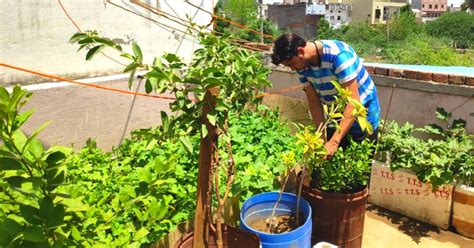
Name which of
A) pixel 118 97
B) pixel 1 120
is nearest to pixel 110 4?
pixel 118 97

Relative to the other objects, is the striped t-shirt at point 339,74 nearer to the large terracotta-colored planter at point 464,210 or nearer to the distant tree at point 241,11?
the large terracotta-colored planter at point 464,210

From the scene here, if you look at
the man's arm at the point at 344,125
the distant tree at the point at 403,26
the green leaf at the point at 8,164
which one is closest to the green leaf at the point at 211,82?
the green leaf at the point at 8,164

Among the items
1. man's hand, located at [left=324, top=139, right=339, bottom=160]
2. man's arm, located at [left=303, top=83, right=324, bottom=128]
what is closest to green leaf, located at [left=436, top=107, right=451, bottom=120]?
man's arm, located at [left=303, top=83, right=324, bottom=128]

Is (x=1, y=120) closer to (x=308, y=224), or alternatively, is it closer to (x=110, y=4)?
(x=308, y=224)

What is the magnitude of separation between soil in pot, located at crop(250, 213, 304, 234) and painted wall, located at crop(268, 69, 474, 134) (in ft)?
7.14

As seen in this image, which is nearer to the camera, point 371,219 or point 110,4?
point 371,219

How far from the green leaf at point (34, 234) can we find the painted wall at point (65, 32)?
337 centimetres

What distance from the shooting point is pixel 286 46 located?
2574 mm

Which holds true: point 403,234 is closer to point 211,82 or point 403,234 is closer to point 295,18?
point 211,82

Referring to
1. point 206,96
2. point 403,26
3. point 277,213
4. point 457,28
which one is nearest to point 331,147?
point 277,213

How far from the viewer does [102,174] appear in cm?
337

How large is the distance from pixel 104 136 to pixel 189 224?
2.39m

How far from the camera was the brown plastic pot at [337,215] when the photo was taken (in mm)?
2535

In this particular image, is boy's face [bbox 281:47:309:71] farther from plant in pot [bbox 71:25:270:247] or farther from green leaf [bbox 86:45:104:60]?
green leaf [bbox 86:45:104:60]
